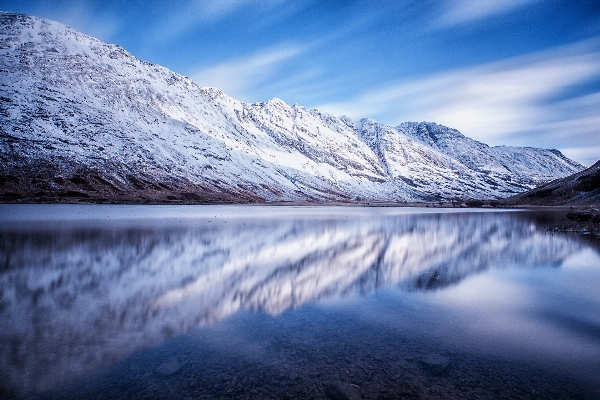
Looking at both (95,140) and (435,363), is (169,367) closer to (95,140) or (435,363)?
(435,363)

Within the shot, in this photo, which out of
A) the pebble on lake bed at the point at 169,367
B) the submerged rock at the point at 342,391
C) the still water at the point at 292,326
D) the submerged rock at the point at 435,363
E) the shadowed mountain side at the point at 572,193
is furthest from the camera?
the shadowed mountain side at the point at 572,193

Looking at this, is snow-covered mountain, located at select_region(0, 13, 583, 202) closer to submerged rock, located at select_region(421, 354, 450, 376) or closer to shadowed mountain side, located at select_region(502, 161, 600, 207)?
shadowed mountain side, located at select_region(502, 161, 600, 207)

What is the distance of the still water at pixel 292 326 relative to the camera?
26.8 ft

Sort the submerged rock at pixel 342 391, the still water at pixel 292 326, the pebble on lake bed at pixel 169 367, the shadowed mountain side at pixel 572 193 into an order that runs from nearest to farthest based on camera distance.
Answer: the submerged rock at pixel 342 391
the still water at pixel 292 326
the pebble on lake bed at pixel 169 367
the shadowed mountain side at pixel 572 193

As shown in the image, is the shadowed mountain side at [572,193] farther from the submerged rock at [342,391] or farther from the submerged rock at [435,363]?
the submerged rock at [342,391]

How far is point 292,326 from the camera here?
1166cm

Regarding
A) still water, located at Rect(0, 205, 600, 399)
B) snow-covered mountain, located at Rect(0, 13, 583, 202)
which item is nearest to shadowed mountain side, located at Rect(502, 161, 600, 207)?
snow-covered mountain, located at Rect(0, 13, 583, 202)

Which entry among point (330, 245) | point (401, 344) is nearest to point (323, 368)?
point (401, 344)

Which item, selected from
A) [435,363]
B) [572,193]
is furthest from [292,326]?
[572,193]

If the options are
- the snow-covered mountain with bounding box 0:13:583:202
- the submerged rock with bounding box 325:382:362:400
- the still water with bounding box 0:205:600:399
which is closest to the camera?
the submerged rock with bounding box 325:382:362:400

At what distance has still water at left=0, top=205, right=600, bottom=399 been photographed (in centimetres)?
817

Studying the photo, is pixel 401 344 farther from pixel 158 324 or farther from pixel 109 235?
pixel 109 235

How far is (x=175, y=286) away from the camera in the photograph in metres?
16.0

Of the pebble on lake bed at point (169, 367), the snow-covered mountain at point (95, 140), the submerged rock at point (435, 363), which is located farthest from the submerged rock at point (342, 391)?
the snow-covered mountain at point (95, 140)
